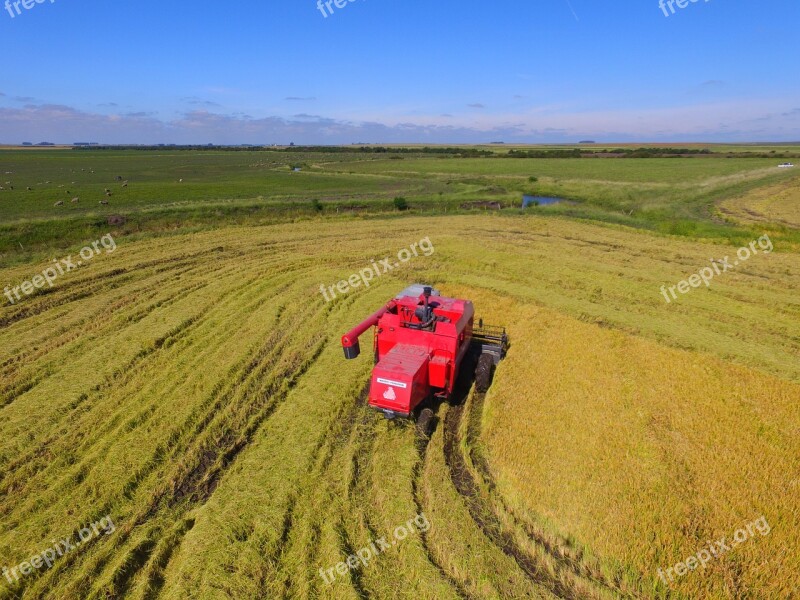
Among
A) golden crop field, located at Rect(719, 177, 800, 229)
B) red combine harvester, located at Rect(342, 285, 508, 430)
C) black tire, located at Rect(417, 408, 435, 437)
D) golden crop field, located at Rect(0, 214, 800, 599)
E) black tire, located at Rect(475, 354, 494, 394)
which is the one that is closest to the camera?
golden crop field, located at Rect(0, 214, 800, 599)

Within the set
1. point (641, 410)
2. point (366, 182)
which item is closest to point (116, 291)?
point (641, 410)

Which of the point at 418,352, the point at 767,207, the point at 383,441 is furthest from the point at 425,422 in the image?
the point at 767,207

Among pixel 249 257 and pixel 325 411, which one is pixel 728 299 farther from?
pixel 249 257

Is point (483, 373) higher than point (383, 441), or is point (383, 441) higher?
point (483, 373)

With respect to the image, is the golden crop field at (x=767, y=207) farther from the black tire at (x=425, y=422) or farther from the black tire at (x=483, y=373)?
the black tire at (x=425, y=422)

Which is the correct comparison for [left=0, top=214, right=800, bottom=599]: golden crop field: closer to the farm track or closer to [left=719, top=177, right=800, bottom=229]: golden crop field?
the farm track

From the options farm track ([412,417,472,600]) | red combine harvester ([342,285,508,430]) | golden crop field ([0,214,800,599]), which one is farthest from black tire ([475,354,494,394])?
farm track ([412,417,472,600])

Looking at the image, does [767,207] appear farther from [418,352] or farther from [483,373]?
[418,352]

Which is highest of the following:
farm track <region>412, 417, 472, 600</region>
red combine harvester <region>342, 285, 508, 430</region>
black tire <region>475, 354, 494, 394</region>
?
red combine harvester <region>342, 285, 508, 430</region>

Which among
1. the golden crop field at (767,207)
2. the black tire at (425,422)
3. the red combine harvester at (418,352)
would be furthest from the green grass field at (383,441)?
the golden crop field at (767,207)
